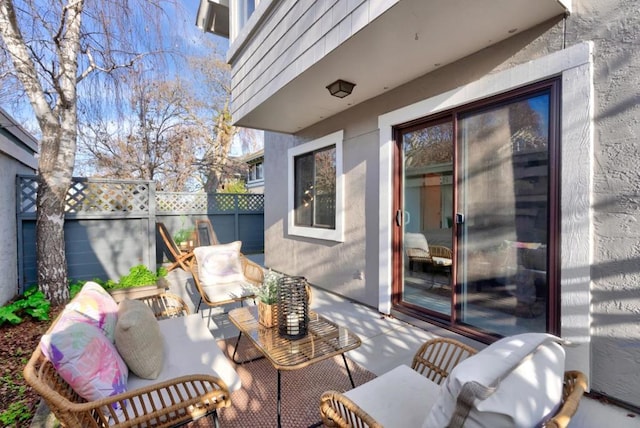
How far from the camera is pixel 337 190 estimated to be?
4141 mm

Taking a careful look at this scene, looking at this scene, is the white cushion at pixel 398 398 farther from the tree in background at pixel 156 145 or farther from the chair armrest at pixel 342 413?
the tree in background at pixel 156 145

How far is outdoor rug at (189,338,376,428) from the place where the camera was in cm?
181

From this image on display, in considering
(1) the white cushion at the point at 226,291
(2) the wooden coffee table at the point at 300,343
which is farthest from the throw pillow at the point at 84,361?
(1) the white cushion at the point at 226,291

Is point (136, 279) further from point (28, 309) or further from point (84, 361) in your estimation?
point (84, 361)

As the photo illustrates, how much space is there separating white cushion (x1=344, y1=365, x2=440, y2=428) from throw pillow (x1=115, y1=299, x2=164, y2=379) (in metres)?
1.08

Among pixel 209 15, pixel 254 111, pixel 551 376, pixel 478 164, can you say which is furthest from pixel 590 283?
pixel 209 15

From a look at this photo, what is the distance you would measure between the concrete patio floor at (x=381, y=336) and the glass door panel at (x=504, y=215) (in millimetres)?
450

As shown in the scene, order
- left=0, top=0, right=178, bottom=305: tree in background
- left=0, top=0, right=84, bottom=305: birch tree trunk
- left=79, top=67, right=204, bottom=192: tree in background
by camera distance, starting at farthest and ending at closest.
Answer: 1. left=79, top=67, right=204, bottom=192: tree in background
2. left=0, top=0, right=84, bottom=305: birch tree trunk
3. left=0, top=0, right=178, bottom=305: tree in background

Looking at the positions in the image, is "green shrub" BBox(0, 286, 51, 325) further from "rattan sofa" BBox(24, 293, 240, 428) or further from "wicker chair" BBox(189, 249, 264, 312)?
"rattan sofa" BBox(24, 293, 240, 428)

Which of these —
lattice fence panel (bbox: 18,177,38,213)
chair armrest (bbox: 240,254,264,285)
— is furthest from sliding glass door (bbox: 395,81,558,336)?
lattice fence panel (bbox: 18,177,38,213)

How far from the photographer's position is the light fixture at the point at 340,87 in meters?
3.09

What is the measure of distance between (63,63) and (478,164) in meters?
4.58

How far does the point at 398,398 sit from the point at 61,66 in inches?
183

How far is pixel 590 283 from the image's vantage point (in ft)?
6.55
